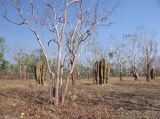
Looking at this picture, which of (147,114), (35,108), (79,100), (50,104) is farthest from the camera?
(79,100)

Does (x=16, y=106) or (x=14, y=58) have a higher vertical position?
(x=14, y=58)

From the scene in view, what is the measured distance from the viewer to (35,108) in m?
15.1

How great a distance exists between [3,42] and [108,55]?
79.3ft

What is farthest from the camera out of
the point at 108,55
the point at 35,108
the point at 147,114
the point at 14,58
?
the point at 14,58

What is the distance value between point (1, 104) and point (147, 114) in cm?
652

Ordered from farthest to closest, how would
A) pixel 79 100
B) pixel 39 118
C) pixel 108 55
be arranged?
1. pixel 108 55
2. pixel 79 100
3. pixel 39 118

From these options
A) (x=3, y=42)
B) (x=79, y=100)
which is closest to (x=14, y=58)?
(x=3, y=42)

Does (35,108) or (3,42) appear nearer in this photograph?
(35,108)

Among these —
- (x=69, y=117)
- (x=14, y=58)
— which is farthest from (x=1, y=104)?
(x=14, y=58)

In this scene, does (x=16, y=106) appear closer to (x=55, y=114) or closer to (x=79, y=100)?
(x=55, y=114)

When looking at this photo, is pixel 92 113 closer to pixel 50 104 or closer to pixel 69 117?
pixel 69 117

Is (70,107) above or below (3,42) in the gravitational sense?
below

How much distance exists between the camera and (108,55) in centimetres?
8025

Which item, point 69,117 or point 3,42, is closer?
point 69,117
